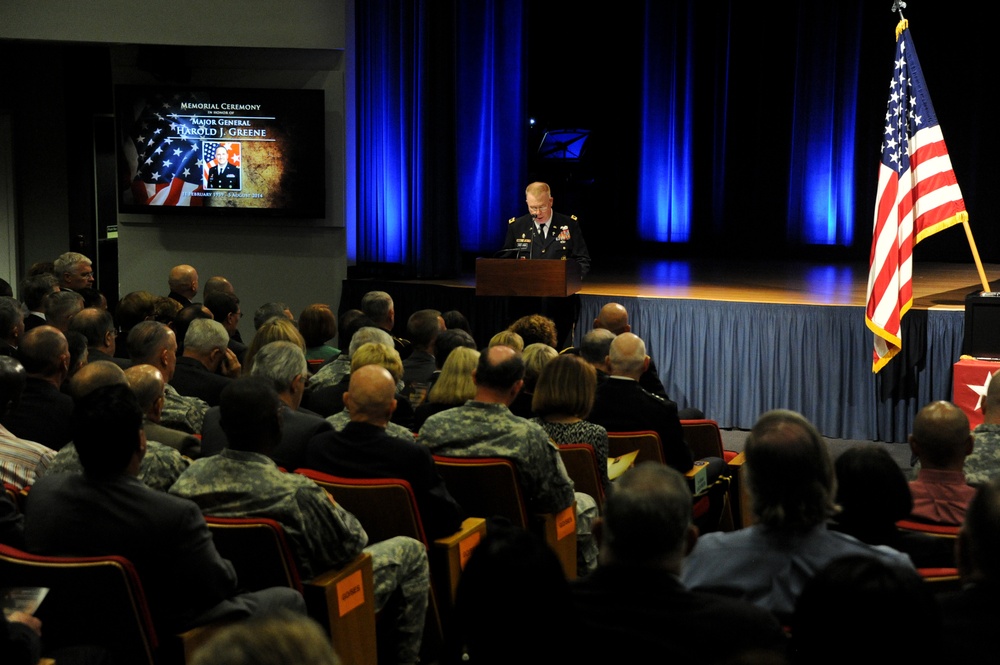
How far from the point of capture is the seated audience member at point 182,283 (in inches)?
291

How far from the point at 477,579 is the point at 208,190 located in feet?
26.7

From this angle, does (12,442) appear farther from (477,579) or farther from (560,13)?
(560,13)

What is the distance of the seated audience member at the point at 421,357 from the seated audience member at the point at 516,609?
3431 millimetres

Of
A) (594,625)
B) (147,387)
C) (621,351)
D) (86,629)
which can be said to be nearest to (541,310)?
(621,351)

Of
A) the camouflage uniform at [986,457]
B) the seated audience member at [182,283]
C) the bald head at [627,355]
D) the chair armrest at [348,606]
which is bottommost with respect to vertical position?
the chair armrest at [348,606]

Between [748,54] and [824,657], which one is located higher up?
[748,54]

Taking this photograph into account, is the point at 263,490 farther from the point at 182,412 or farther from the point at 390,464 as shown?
the point at 182,412

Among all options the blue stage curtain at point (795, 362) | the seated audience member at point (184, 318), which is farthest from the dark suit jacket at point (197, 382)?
the blue stage curtain at point (795, 362)

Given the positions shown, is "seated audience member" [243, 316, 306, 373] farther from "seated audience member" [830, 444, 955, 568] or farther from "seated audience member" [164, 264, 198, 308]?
"seated audience member" [830, 444, 955, 568]

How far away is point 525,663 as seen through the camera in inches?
73.0

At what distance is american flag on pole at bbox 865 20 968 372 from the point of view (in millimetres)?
7148

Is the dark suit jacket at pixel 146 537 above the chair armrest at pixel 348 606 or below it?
above

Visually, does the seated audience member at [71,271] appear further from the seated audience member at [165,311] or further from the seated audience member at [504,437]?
the seated audience member at [504,437]

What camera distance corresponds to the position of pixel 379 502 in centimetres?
357
